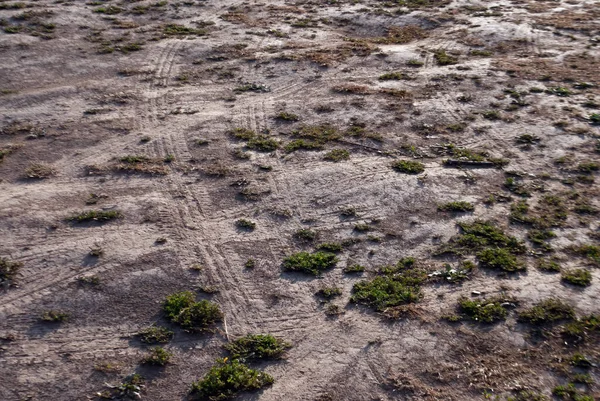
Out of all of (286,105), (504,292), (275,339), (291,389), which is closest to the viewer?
(291,389)

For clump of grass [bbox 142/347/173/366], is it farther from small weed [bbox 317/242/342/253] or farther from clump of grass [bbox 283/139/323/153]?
clump of grass [bbox 283/139/323/153]

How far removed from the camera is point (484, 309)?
8508 millimetres

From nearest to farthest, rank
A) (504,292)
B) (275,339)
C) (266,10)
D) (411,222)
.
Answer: (275,339) < (504,292) < (411,222) < (266,10)

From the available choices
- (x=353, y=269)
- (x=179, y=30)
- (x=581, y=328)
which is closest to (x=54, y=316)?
(x=353, y=269)

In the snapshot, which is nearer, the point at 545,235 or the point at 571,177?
the point at 545,235

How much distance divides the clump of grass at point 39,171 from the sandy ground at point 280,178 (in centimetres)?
8

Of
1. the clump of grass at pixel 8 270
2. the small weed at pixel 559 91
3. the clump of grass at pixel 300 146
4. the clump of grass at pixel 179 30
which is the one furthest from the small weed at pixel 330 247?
the clump of grass at pixel 179 30

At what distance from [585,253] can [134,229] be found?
668cm

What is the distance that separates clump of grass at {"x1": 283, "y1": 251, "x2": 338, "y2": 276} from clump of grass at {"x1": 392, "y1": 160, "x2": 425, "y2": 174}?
2785 mm

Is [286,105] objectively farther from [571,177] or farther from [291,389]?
[291,389]

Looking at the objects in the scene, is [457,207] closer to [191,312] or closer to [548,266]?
[548,266]

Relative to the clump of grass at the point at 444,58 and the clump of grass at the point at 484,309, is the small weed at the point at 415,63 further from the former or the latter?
the clump of grass at the point at 484,309

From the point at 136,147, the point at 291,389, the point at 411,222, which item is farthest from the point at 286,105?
the point at 291,389

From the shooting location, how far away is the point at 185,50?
16469mm
